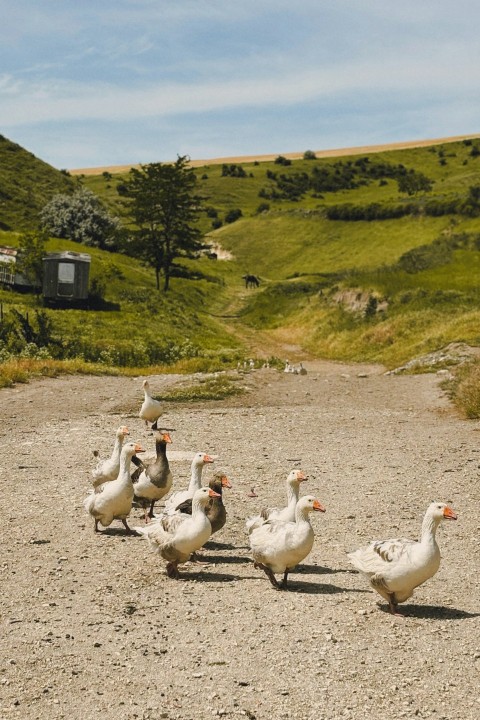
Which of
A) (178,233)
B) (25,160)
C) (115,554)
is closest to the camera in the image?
(115,554)

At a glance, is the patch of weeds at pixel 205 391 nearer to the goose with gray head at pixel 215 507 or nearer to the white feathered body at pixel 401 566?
the goose with gray head at pixel 215 507

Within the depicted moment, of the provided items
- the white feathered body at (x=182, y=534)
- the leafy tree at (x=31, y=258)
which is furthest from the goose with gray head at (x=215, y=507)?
the leafy tree at (x=31, y=258)

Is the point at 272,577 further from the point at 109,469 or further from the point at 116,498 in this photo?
the point at 109,469

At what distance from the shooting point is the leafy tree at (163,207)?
73.2 m

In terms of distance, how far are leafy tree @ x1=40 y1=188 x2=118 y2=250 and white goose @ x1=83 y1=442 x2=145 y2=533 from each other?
63971 millimetres

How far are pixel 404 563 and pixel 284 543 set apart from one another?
1509mm

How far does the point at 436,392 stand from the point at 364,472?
508 inches

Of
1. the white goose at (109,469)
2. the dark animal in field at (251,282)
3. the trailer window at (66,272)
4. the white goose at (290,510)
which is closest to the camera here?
the white goose at (290,510)

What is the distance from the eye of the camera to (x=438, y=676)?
8.71 metres

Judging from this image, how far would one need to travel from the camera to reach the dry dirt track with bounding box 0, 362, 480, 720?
8.34m

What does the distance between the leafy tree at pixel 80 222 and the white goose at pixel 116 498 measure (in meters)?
64.0

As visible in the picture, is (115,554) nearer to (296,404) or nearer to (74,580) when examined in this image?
(74,580)

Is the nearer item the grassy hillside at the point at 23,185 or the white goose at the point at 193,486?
the white goose at the point at 193,486

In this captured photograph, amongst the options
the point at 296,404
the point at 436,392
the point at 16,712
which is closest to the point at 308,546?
the point at 16,712
